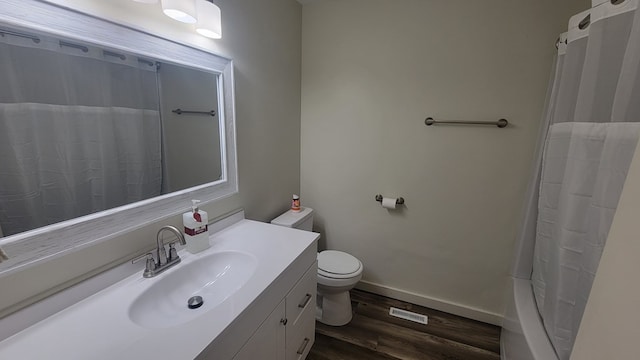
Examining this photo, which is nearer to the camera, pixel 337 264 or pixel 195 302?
pixel 195 302

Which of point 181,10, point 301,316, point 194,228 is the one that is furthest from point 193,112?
point 301,316

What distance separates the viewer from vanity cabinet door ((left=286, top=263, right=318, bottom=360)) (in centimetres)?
128

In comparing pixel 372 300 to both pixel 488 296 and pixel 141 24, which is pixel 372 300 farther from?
pixel 141 24

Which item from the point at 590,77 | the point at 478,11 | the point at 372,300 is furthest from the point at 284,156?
the point at 590,77

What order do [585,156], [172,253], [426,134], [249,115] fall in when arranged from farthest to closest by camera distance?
[426,134] < [249,115] < [172,253] < [585,156]

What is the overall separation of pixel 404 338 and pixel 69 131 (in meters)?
2.12

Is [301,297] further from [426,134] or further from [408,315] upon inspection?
[426,134]

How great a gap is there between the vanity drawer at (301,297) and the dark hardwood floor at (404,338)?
1.39 ft

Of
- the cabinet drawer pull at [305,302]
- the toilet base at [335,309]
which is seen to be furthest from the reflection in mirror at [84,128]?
the toilet base at [335,309]

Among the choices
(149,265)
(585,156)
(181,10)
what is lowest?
(149,265)

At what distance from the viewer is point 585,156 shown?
1023 millimetres

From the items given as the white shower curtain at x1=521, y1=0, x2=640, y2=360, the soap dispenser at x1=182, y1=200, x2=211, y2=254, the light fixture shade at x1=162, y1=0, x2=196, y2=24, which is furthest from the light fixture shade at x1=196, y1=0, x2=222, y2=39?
the white shower curtain at x1=521, y1=0, x2=640, y2=360

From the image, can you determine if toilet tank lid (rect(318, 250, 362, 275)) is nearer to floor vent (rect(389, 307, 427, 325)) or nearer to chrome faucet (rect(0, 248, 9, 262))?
floor vent (rect(389, 307, 427, 325))

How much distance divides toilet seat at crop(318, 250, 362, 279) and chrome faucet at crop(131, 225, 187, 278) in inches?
39.0
